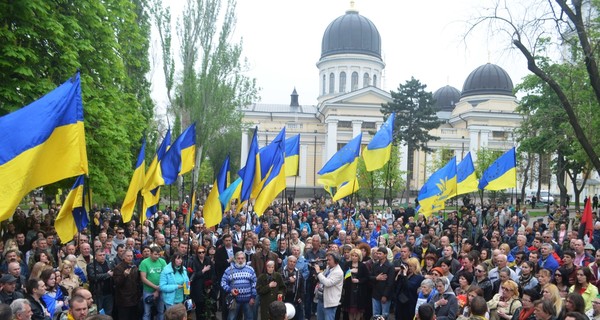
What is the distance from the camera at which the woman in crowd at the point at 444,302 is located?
6.93 meters

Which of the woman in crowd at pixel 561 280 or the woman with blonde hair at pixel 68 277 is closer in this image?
the woman in crowd at pixel 561 280

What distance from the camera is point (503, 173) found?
14047mm

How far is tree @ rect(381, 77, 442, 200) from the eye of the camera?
164ft

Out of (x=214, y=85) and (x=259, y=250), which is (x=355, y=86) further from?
(x=259, y=250)

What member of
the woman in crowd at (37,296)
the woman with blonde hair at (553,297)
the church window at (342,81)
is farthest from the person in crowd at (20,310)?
the church window at (342,81)

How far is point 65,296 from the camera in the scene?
783 cm

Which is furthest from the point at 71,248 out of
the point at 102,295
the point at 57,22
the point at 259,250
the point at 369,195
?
the point at 369,195

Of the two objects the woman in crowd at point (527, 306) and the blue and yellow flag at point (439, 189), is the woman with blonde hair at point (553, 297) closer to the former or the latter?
the woman in crowd at point (527, 306)

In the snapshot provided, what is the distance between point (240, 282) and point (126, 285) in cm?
181

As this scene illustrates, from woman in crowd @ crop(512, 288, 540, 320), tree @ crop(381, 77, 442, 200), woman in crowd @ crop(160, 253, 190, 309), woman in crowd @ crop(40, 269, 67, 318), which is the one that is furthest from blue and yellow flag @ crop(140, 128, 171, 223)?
tree @ crop(381, 77, 442, 200)

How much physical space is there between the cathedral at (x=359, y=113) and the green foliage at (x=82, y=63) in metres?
42.0

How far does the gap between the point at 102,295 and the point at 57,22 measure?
24.1 feet

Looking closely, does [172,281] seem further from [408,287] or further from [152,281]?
[408,287]

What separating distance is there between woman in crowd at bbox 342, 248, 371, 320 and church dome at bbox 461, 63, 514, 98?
6010cm
